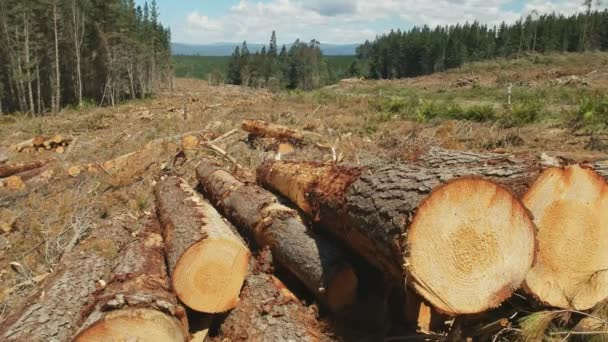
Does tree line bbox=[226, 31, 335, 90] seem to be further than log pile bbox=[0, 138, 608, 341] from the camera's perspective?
Yes

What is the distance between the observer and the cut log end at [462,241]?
320cm

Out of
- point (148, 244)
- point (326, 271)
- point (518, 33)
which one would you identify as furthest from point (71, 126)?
point (518, 33)

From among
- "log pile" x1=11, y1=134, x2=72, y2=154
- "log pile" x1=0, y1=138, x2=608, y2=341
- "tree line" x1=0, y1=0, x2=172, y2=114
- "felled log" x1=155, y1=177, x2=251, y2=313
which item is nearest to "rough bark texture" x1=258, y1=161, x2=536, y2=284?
"log pile" x1=0, y1=138, x2=608, y2=341

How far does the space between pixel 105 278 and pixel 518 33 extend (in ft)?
276

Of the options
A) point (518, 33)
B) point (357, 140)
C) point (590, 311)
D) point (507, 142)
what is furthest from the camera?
point (518, 33)

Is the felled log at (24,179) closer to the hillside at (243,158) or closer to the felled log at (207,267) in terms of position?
the hillside at (243,158)

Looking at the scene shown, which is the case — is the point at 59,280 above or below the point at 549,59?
below

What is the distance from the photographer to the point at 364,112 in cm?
1844

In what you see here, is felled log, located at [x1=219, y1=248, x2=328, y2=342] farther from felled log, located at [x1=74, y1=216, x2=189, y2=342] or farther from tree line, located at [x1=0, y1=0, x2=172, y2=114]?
tree line, located at [x1=0, y1=0, x2=172, y2=114]

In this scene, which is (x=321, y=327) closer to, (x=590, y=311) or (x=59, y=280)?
(x=590, y=311)

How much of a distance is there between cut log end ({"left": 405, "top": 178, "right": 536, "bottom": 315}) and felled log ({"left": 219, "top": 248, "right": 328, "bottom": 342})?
1.32 metres

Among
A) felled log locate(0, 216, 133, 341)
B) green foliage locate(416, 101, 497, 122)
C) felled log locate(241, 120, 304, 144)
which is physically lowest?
felled log locate(0, 216, 133, 341)

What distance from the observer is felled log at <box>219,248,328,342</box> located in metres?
4.04

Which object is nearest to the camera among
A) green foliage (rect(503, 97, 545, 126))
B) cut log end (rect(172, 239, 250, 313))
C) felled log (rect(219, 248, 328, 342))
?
felled log (rect(219, 248, 328, 342))
